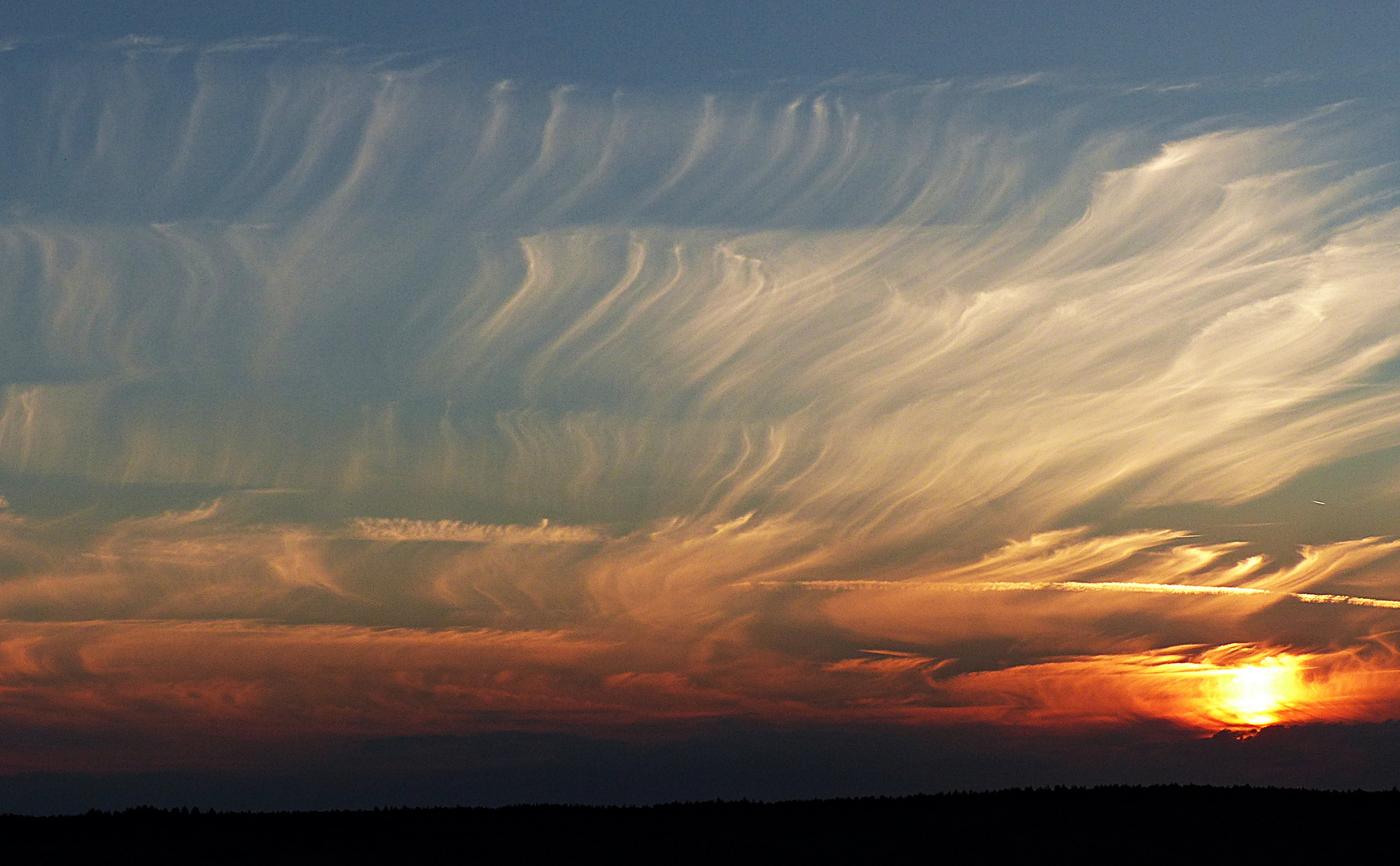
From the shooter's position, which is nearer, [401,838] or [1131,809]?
[401,838]

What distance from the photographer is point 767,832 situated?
214 ft

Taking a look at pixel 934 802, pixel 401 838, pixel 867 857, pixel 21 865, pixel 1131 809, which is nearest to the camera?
pixel 21 865

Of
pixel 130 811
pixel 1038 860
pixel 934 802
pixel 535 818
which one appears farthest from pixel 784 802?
pixel 130 811

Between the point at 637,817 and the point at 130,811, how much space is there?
24.7 m

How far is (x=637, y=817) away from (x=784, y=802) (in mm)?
9249

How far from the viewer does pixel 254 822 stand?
67.6 m

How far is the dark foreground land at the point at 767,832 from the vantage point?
59406mm

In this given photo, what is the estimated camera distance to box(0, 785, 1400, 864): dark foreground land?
59406 mm

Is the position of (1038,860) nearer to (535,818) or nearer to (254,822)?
(535,818)

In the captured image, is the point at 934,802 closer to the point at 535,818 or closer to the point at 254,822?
the point at 535,818

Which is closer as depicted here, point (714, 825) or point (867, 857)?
point (867, 857)

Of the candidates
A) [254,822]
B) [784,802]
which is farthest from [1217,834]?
[254,822]

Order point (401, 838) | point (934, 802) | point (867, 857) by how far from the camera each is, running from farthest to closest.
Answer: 1. point (934, 802)
2. point (401, 838)
3. point (867, 857)

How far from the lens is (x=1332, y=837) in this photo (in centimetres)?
6212
